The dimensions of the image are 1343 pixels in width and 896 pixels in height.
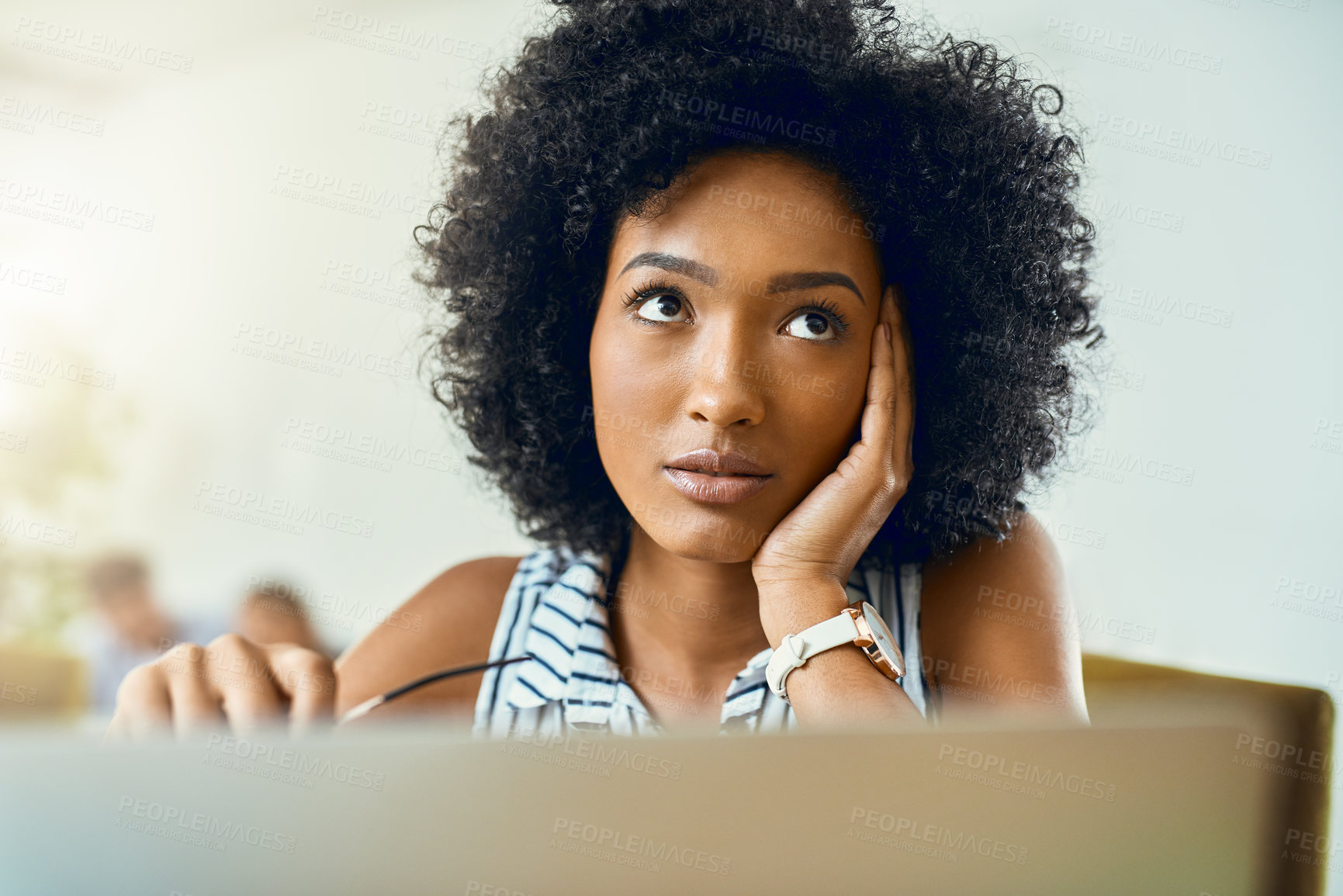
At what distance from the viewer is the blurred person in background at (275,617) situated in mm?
2373

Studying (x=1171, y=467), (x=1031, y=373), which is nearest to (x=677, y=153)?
(x=1031, y=373)

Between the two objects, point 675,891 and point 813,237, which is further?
point 813,237

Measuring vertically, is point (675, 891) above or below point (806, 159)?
below

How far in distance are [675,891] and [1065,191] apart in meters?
0.99

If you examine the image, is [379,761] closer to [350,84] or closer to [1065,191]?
[1065,191]

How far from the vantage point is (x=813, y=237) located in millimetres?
891

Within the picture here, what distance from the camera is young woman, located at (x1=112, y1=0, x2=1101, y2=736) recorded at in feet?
2.88

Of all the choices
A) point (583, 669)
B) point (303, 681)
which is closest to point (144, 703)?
point (303, 681)

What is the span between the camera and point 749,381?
857 mm
